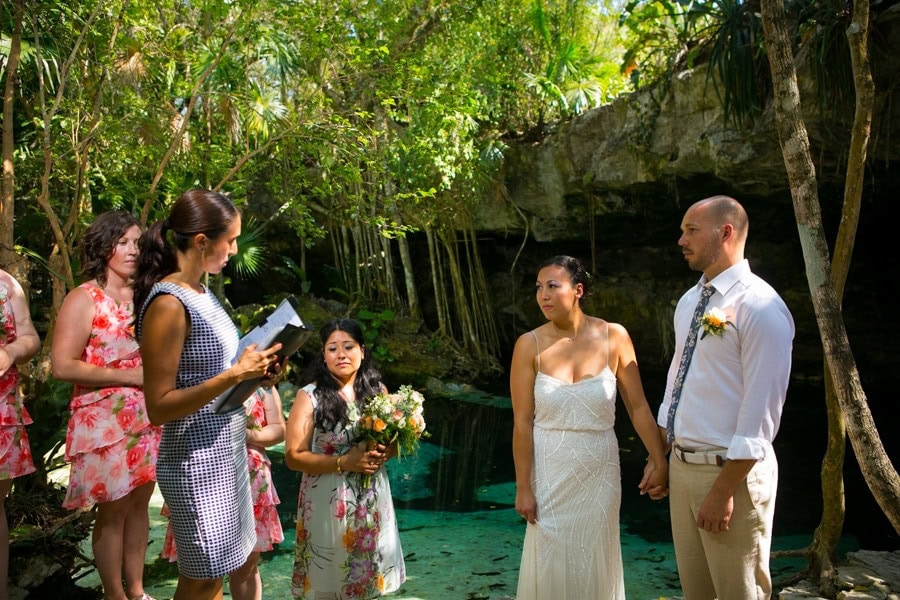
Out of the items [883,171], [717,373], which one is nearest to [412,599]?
[717,373]

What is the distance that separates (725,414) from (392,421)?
1.18 m

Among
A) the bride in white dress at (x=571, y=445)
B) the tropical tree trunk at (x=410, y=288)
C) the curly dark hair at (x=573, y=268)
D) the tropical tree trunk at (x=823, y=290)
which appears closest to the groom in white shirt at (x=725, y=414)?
the bride in white dress at (x=571, y=445)

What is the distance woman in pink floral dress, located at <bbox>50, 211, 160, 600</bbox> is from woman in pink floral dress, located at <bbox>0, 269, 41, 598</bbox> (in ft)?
0.41

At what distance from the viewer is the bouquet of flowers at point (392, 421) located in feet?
9.02

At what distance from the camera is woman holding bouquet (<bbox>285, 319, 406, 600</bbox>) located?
2787 mm

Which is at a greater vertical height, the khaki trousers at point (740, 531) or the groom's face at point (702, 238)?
the groom's face at point (702, 238)

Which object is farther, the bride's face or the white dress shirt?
the bride's face

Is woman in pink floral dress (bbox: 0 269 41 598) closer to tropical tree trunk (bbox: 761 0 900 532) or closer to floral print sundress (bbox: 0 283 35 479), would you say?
floral print sundress (bbox: 0 283 35 479)

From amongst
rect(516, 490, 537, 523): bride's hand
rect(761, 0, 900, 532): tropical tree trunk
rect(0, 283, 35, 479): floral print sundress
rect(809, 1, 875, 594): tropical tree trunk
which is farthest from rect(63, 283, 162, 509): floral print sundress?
rect(809, 1, 875, 594): tropical tree trunk

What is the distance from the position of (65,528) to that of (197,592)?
1819 mm

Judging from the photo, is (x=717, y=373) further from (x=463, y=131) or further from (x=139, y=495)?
(x=463, y=131)

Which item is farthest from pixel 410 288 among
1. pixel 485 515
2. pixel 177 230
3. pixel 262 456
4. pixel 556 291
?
pixel 177 230

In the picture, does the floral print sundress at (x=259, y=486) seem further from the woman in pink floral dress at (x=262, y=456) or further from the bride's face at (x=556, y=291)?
the bride's face at (x=556, y=291)

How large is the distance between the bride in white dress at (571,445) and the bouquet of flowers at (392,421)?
1.27 ft
